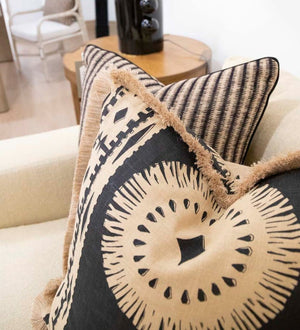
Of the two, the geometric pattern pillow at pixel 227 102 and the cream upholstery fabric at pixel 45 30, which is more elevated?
the geometric pattern pillow at pixel 227 102

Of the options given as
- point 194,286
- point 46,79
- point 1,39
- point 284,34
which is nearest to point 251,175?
point 194,286

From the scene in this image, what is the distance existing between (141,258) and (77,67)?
3.19 ft

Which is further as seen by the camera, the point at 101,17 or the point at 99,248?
the point at 101,17

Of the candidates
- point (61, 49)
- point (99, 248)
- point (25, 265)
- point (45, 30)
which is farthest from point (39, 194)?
point (61, 49)

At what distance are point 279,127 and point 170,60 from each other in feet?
2.33

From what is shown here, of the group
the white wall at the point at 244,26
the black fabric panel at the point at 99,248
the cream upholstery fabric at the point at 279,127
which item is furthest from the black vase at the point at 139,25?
the black fabric panel at the point at 99,248

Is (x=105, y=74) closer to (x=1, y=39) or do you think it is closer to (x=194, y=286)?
(x=194, y=286)

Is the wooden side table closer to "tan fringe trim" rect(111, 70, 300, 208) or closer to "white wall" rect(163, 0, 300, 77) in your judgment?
"white wall" rect(163, 0, 300, 77)

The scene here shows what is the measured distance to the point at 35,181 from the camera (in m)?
0.98

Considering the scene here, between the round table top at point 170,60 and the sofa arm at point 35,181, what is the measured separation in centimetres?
38

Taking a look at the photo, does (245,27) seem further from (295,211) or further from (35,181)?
(295,211)

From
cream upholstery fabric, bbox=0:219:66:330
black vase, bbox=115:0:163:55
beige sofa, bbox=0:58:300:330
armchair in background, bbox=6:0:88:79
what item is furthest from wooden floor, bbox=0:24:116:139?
cream upholstery fabric, bbox=0:219:66:330

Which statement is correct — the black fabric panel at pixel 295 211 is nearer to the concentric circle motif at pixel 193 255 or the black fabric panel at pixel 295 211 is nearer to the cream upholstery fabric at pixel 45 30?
the concentric circle motif at pixel 193 255

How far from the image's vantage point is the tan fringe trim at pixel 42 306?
64 centimetres
